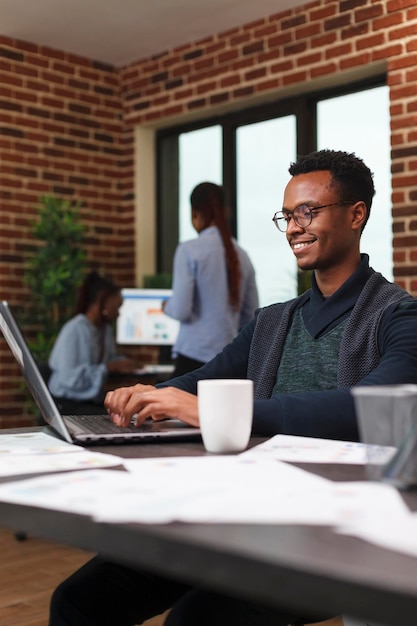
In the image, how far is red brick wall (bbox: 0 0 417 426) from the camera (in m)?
4.17

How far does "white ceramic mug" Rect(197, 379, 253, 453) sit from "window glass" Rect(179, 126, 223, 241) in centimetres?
426

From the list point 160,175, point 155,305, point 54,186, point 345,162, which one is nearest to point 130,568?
point 345,162

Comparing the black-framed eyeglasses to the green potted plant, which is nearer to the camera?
the black-framed eyeglasses

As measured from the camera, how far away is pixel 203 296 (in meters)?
3.86

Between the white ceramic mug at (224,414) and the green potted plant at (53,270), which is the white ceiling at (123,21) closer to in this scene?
the green potted plant at (53,270)

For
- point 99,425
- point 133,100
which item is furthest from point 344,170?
point 133,100

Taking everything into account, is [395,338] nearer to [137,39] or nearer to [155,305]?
[155,305]

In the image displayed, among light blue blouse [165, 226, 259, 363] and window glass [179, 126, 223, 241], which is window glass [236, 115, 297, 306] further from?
light blue blouse [165, 226, 259, 363]

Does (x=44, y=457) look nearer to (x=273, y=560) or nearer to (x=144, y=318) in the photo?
(x=273, y=560)

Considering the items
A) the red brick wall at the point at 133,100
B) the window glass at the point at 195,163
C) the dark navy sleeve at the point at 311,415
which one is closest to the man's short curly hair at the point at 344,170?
the dark navy sleeve at the point at 311,415

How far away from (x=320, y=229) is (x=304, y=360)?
302mm

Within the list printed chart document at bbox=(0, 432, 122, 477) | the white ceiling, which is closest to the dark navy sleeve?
printed chart document at bbox=(0, 432, 122, 477)

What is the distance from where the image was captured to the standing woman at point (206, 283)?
→ 149 inches

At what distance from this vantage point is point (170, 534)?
2.23 feet
